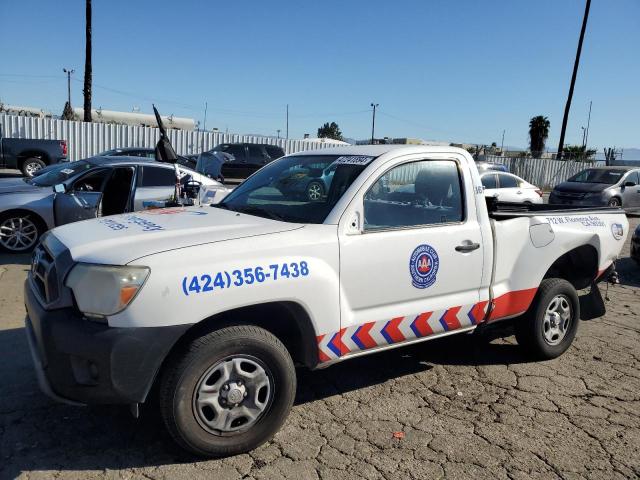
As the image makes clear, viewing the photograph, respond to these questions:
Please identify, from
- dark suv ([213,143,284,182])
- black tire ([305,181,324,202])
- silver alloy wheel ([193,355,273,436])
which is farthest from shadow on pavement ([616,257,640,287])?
dark suv ([213,143,284,182])

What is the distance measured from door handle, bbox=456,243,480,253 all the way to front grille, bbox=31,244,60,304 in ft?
8.21

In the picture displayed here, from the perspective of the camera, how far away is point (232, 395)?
2.88 m

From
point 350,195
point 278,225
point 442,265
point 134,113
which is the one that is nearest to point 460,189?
point 442,265

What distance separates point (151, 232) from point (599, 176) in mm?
17532

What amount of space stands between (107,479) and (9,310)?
10.8 feet

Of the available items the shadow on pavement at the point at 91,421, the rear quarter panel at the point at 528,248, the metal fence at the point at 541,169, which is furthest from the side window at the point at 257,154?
the rear quarter panel at the point at 528,248

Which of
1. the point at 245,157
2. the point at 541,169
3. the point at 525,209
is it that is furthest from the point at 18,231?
the point at 541,169

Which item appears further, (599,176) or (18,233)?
(599,176)

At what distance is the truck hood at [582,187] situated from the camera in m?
16.4

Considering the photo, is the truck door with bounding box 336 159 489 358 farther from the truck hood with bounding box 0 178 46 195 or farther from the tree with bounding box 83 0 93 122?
the tree with bounding box 83 0 93 122

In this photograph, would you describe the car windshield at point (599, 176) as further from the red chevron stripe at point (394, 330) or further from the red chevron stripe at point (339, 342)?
the red chevron stripe at point (339, 342)

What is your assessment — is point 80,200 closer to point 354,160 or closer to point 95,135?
point 354,160

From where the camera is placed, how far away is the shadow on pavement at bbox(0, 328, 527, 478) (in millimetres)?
2926

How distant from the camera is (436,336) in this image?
147 inches
